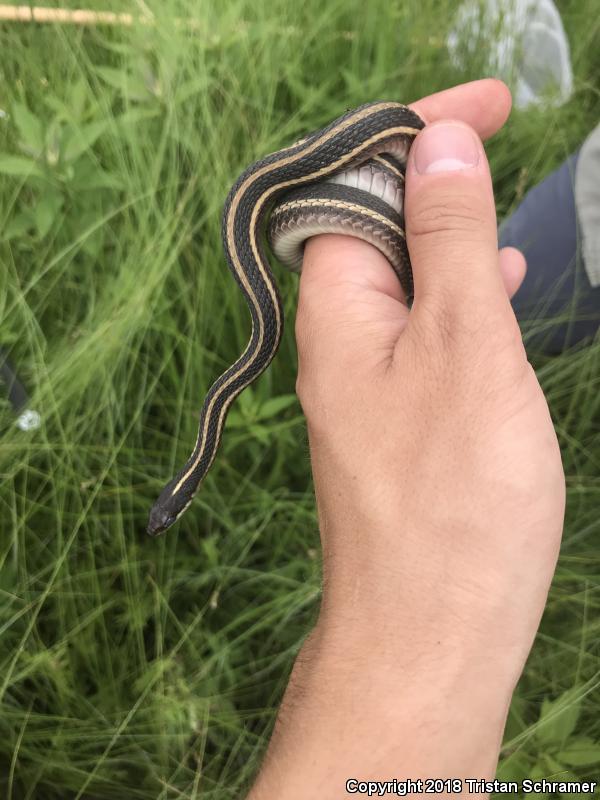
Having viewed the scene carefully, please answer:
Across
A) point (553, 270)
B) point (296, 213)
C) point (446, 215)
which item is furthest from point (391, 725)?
point (553, 270)

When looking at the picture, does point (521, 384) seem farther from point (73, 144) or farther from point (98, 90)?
point (98, 90)

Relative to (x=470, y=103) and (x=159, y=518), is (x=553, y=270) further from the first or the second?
(x=159, y=518)

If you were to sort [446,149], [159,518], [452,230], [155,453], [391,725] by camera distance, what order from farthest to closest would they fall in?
[155,453] < [159,518] < [446,149] < [452,230] < [391,725]

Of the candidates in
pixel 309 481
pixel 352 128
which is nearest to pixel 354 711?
pixel 309 481

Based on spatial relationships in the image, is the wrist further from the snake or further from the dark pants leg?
the dark pants leg

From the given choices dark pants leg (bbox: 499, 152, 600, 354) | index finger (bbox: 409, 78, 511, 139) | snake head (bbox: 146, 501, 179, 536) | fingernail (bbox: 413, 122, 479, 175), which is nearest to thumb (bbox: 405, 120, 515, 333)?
fingernail (bbox: 413, 122, 479, 175)

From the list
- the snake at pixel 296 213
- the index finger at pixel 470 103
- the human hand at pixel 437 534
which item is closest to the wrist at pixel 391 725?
the human hand at pixel 437 534
